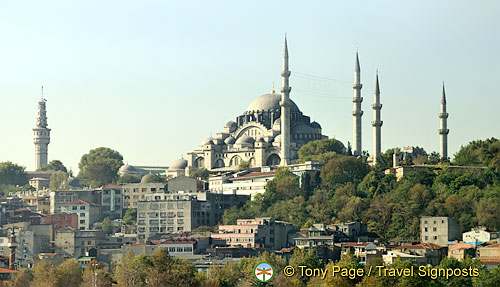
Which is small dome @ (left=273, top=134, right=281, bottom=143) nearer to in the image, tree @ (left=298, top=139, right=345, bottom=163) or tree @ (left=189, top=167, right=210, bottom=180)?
tree @ (left=298, top=139, right=345, bottom=163)

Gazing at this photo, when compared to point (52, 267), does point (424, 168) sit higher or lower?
higher

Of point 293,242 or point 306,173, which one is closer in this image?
point 293,242

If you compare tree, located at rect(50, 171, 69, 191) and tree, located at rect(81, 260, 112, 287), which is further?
tree, located at rect(50, 171, 69, 191)

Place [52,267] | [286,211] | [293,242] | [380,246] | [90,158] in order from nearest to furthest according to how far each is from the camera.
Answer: [52,267] < [380,246] < [293,242] < [286,211] < [90,158]

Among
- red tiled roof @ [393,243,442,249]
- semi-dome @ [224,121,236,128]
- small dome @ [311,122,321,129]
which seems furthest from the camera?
semi-dome @ [224,121,236,128]

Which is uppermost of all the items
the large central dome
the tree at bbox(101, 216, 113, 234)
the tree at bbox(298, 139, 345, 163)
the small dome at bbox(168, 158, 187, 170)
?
the large central dome

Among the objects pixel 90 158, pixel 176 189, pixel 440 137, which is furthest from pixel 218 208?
pixel 90 158

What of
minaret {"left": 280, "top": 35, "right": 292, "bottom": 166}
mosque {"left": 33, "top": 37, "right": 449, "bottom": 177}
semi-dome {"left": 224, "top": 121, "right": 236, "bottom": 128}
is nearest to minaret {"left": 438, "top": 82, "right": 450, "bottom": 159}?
mosque {"left": 33, "top": 37, "right": 449, "bottom": 177}

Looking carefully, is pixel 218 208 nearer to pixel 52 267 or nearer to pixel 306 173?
pixel 306 173
